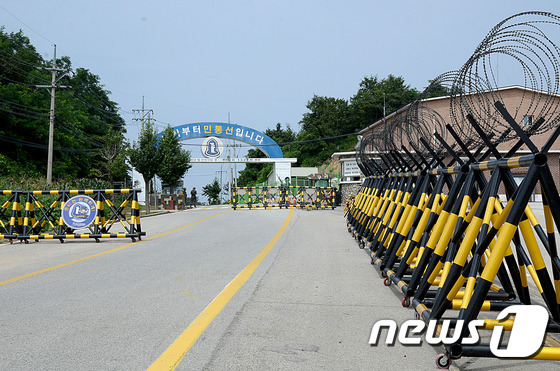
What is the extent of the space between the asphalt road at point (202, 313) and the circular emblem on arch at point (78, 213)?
2.94 m

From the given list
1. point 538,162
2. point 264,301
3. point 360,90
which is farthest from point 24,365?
point 360,90

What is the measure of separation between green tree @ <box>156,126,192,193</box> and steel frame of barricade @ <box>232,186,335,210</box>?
17.1 ft

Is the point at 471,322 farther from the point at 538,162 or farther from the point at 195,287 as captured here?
the point at 195,287

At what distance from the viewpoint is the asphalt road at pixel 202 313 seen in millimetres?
3895

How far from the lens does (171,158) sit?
120 feet

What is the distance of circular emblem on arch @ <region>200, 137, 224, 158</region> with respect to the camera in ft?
147

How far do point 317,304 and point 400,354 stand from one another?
178cm

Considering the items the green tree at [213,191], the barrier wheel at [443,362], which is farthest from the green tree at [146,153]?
the green tree at [213,191]

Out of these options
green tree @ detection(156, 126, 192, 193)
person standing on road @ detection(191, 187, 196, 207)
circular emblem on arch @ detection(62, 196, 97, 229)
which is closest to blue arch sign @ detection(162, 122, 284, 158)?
green tree @ detection(156, 126, 192, 193)

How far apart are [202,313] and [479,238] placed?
282cm

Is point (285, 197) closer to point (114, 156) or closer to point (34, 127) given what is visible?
point (34, 127)

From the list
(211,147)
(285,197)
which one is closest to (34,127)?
(211,147)

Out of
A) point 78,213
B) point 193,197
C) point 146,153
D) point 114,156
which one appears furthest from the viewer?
point 114,156

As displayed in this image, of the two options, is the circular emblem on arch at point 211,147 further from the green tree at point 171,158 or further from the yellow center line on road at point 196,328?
the yellow center line on road at point 196,328
